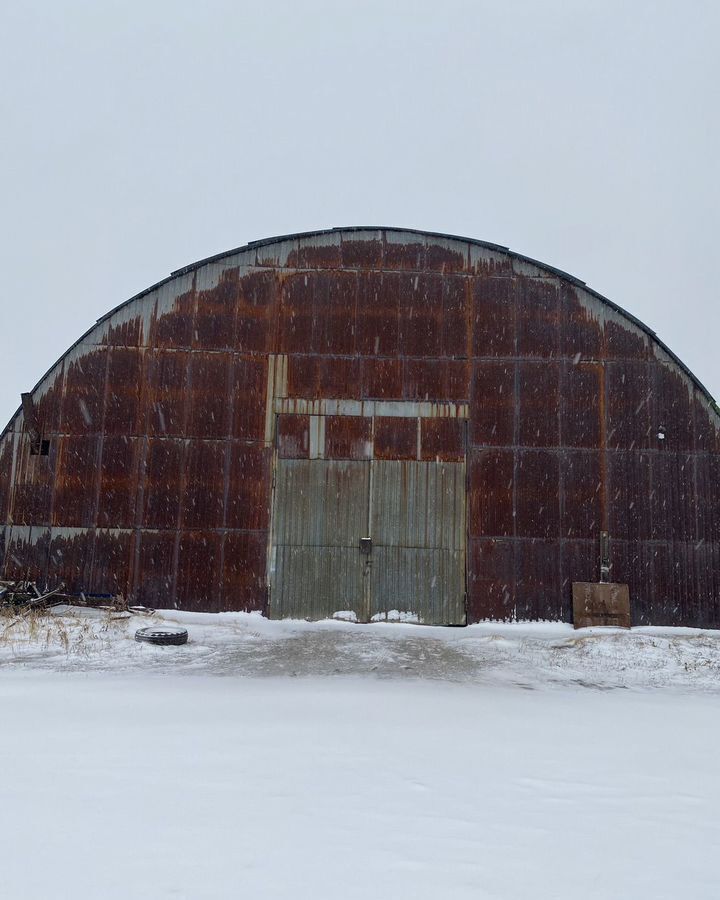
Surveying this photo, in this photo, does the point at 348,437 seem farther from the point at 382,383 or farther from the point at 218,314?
the point at 218,314

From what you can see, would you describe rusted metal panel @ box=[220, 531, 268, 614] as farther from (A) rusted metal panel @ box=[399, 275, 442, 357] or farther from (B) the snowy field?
(A) rusted metal panel @ box=[399, 275, 442, 357]

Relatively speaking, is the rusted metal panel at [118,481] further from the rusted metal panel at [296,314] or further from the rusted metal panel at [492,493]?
the rusted metal panel at [492,493]

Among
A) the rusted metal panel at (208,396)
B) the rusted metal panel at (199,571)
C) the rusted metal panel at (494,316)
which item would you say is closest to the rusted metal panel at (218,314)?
the rusted metal panel at (208,396)

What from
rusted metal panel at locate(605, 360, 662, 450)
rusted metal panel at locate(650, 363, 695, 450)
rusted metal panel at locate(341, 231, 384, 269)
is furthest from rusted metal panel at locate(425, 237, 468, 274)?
rusted metal panel at locate(650, 363, 695, 450)

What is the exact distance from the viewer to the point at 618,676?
9477 millimetres

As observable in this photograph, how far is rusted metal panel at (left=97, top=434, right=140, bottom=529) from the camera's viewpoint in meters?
14.6

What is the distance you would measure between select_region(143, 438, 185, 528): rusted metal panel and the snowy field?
5.72m

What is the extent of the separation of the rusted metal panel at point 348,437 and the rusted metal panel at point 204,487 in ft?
8.06

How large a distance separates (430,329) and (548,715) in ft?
33.6

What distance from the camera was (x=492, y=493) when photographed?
48.3 ft

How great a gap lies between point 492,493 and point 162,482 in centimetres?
750

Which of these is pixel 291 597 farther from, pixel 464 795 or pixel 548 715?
pixel 464 795

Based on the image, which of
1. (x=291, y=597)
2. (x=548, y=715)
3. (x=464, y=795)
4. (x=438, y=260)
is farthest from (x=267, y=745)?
(x=438, y=260)

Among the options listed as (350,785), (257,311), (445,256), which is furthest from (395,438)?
(350,785)
